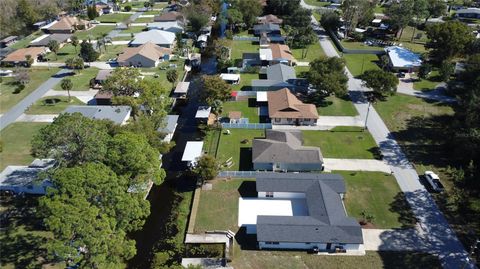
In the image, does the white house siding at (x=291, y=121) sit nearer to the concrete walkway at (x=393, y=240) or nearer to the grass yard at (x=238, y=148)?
the grass yard at (x=238, y=148)

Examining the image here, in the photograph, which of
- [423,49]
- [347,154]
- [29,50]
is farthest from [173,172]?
[423,49]

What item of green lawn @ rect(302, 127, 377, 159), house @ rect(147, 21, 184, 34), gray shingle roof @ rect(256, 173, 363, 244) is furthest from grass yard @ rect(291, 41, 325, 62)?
gray shingle roof @ rect(256, 173, 363, 244)

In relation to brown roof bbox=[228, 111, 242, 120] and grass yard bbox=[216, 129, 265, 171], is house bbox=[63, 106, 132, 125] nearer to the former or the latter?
grass yard bbox=[216, 129, 265, 171]

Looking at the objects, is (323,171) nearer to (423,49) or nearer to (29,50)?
(423,49)

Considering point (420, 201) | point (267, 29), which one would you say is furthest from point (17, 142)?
point (267, 29)

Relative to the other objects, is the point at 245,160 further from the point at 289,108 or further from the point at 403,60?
the point at 403,60
